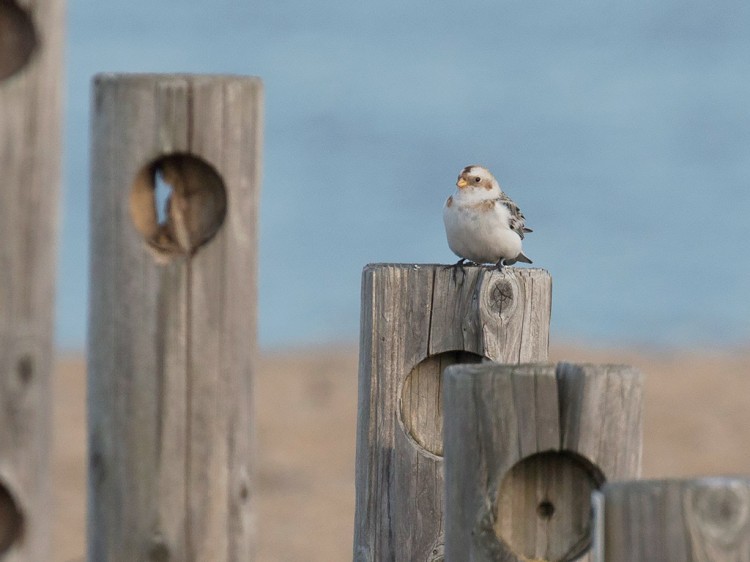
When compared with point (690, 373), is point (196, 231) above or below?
above

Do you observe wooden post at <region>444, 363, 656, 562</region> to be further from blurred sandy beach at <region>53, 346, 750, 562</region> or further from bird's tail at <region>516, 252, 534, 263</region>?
blurred sandy beach at <region>53, 346, 750, 562</region>

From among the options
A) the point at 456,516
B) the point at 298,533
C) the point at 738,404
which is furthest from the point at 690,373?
the point at 456,516

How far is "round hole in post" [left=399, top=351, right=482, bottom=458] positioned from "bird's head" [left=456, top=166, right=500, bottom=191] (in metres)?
2.34

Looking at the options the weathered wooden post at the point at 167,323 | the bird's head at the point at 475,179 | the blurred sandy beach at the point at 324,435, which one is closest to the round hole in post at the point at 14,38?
the weathered wooden post at the point at 167,323

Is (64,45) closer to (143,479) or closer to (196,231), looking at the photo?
(196,231)

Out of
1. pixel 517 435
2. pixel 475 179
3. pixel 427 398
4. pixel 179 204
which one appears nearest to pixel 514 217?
pixel 475 179

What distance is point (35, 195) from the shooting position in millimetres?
2869

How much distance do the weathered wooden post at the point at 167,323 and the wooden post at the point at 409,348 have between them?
62.2 inches

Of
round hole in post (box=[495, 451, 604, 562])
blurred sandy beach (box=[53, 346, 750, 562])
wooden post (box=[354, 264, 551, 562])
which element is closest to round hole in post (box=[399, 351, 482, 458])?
wooden post (box=[354, 264, 551, 562])

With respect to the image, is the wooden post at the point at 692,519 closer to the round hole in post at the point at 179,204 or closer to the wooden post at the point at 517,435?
the wooden post at the point at 517,435

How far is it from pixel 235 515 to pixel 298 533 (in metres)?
6.73

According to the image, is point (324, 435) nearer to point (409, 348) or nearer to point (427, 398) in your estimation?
point (427, 398)

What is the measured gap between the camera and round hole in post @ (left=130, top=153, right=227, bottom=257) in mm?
3027

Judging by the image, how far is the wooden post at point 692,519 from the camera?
2.77 m
